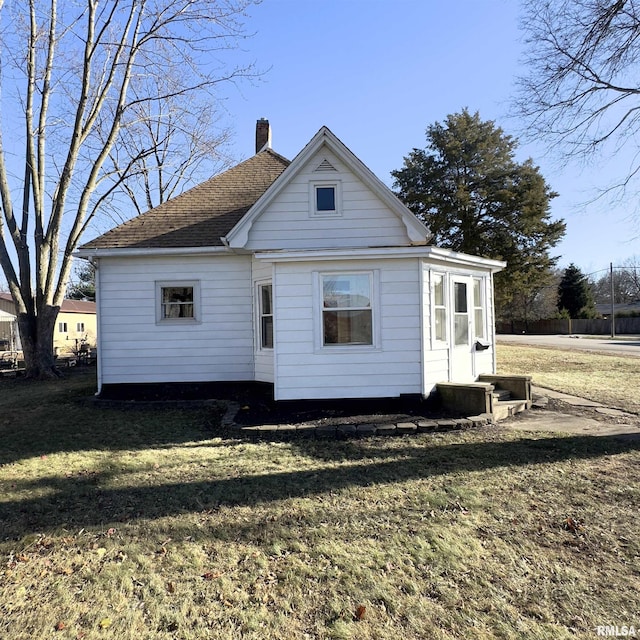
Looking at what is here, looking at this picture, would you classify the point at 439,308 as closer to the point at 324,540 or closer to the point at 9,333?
the point at 324,540

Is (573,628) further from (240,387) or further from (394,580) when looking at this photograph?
(240,387)

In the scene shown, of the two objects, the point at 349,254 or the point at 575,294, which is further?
the point at 575,294

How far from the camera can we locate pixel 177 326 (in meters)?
11.1

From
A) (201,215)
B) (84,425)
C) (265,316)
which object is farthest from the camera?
(201,215)

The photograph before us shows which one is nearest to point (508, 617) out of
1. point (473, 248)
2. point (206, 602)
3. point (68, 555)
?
point (206, 602)

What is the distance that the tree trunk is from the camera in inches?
618

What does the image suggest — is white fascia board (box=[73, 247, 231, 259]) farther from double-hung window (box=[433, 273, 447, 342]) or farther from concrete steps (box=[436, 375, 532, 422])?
concrete steps (box=[436, 375, 532, 422])

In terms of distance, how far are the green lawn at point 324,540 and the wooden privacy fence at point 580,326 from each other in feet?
171

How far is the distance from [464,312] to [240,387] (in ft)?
18.1

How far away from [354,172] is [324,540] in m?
8.13

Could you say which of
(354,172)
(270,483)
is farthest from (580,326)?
(270,483)

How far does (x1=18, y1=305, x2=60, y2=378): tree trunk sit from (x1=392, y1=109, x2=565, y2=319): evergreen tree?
2306cm

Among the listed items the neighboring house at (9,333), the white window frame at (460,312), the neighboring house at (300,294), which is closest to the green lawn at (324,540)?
the neighboring house at (300,294)

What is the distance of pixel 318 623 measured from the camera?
9.33 ft
